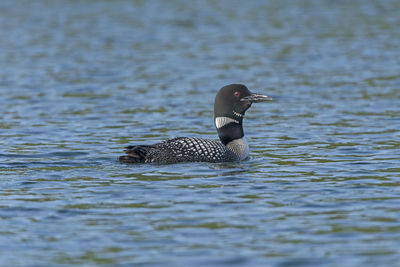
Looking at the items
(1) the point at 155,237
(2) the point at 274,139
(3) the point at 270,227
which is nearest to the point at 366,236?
(3) the point at 270,227

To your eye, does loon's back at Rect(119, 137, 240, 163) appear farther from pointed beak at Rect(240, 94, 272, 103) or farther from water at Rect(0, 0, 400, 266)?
pointed beak at Rect(240, 94, 272, 103)

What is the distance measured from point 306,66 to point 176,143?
37.3ft

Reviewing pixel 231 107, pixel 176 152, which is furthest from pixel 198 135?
pixel 176 152

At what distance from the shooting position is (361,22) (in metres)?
30.7

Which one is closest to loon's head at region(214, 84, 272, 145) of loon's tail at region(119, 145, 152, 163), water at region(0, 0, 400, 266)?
water at region(0, 0, 400, 266)

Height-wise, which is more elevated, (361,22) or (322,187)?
(361,22)

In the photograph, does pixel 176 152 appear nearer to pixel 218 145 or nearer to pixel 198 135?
pixel 218 145

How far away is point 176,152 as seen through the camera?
1170 centimetres

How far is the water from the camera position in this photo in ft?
26.3

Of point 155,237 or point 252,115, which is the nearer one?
point 155,237

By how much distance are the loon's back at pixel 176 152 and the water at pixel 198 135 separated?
120mm

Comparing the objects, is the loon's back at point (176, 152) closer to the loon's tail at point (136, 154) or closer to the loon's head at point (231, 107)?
the loon's tail at point (136, 154)

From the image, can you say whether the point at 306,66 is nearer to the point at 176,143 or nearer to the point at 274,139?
the point at 274,139

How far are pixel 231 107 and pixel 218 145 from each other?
727 mm
